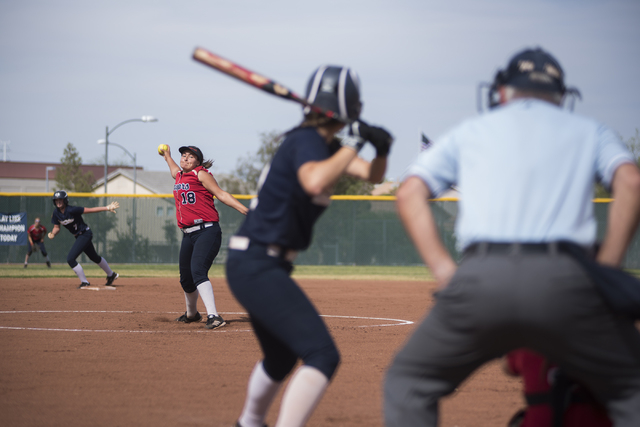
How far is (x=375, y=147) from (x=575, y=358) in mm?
1544

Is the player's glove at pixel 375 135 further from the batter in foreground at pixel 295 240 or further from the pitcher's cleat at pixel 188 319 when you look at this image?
the pitcher's cleat at pixel 188 319

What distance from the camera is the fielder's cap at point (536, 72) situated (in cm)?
251

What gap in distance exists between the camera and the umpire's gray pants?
85.0 inches

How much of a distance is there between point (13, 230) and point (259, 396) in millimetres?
25653

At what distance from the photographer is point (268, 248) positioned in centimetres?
329

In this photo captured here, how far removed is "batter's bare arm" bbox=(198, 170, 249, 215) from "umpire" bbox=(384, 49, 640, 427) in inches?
229

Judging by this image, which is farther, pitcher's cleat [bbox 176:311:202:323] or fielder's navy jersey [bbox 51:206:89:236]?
fielder's navy jersey [bbox 51:206:89:236]

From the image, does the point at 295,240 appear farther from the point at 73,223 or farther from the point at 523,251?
the point at 73,223

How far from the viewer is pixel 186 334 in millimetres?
8117

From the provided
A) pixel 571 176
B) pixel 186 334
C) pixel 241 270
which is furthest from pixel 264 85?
pixel 186 334

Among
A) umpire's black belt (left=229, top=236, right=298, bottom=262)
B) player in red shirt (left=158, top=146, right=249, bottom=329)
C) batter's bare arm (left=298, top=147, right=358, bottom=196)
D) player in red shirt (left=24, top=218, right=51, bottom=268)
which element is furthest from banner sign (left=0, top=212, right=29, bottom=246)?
batter's bare arm (left=298, top=147, right=358, bottom=196)

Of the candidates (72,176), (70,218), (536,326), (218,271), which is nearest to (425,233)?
(536,326)

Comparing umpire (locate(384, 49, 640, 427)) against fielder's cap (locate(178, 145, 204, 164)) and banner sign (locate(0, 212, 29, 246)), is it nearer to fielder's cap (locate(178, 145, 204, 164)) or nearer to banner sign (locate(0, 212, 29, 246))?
fielder's cap (locate(178, 145, 204, 164))

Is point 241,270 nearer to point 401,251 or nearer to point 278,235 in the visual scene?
point 278,235
